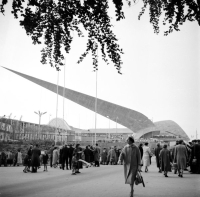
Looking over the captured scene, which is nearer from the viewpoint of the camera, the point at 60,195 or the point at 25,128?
the point at 60,195

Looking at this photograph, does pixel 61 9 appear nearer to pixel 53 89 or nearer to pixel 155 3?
pixel 155 3

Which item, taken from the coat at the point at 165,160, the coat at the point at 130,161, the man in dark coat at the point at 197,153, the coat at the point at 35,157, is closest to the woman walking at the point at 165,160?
the coat at the point at 165,160

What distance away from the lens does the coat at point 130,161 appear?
17.4 feet

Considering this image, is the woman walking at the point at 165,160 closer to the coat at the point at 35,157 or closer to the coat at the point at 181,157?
the coat at the point at 181,157

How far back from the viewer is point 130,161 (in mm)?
5391

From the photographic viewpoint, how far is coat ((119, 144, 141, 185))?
531 centimetres

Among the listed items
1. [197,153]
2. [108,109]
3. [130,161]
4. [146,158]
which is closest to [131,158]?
[130,161]

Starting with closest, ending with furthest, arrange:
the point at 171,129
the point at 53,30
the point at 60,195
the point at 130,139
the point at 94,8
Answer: the point at 94,8, the point at 53,30, the point at 60,195, the point at 130,139, the point at 171,129

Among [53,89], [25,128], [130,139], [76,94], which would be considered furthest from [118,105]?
[130,139]

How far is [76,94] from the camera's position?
5128 cm

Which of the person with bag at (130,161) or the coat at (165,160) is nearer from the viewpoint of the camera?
the person with bag at (130,161)

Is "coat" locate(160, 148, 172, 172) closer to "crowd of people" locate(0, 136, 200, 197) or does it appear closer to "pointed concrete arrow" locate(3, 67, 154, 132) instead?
"crowd of people" locate(0, 136, 200, 197)

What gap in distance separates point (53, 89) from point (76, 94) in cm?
444

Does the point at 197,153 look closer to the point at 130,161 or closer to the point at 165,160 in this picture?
the point at 165,160
